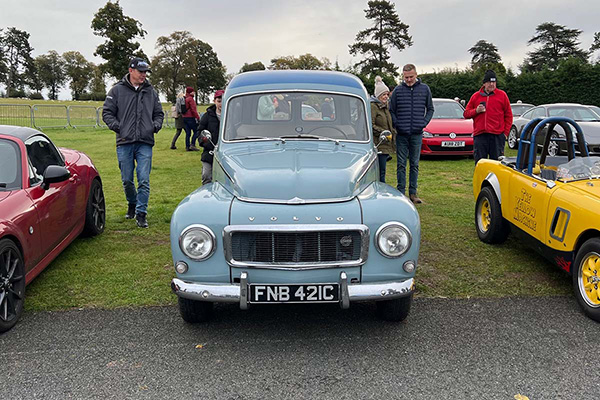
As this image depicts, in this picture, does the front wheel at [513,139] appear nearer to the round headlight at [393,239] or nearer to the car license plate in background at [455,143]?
the car license plate in background at [455,143]

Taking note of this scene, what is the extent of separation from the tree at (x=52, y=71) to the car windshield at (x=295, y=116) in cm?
11172

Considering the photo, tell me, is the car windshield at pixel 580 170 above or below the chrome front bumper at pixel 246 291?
above

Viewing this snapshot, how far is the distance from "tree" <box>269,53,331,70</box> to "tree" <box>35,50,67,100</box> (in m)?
53.2

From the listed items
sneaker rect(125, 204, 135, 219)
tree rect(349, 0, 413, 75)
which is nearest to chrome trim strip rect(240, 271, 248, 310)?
sneaker rect(125, 204, 135, 219)

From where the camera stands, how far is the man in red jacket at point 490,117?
836cm

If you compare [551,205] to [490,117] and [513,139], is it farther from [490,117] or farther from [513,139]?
[513,139]

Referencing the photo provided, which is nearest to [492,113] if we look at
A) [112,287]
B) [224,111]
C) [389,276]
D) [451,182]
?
[451,182]

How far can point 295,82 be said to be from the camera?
214 inches

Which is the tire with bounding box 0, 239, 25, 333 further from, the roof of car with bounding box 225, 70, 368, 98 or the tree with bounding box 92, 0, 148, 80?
the tree with bounding box 92, 0, 148, 80

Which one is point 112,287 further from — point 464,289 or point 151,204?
point 151,204

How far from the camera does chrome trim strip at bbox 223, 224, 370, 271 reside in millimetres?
3594

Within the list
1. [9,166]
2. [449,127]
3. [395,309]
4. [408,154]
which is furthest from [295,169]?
[449,127]

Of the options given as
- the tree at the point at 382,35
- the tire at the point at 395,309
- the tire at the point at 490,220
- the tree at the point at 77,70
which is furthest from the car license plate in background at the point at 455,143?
the tree at the point at 77,70

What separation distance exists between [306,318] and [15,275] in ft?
7.99
